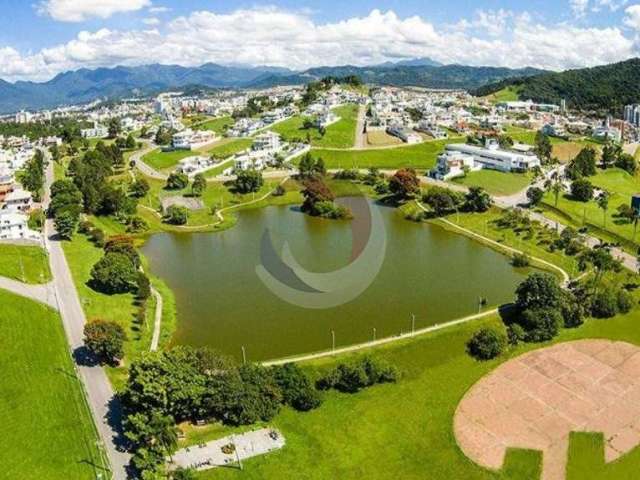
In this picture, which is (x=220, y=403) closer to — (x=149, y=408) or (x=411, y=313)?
(x=149, y=408)

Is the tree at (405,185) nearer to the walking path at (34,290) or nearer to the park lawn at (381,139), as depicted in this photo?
the park lawn at (381,139)

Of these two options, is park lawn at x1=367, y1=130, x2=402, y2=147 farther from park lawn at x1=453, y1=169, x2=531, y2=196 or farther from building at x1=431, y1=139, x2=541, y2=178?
park lawn at x1=453, y1=169, x2=531, y2=196

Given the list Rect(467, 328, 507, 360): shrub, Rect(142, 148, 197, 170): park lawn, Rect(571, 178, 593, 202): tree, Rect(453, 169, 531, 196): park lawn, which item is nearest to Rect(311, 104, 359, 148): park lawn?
Rect(142, 148, 197, 170): park lawn

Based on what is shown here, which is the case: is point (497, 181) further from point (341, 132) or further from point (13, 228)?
point (13, 228)

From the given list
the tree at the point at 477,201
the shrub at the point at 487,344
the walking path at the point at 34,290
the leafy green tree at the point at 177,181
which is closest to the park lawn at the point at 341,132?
the leafy green tree at the point at 177,181

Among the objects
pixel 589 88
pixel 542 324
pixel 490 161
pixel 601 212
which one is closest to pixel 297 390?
pixel 542 324

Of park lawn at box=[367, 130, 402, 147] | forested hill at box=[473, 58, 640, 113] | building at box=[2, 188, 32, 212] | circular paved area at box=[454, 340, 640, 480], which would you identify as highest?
forested hill at box=[473, 58, 640, 113]

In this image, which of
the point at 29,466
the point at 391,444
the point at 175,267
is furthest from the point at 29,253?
the point at 391,444
